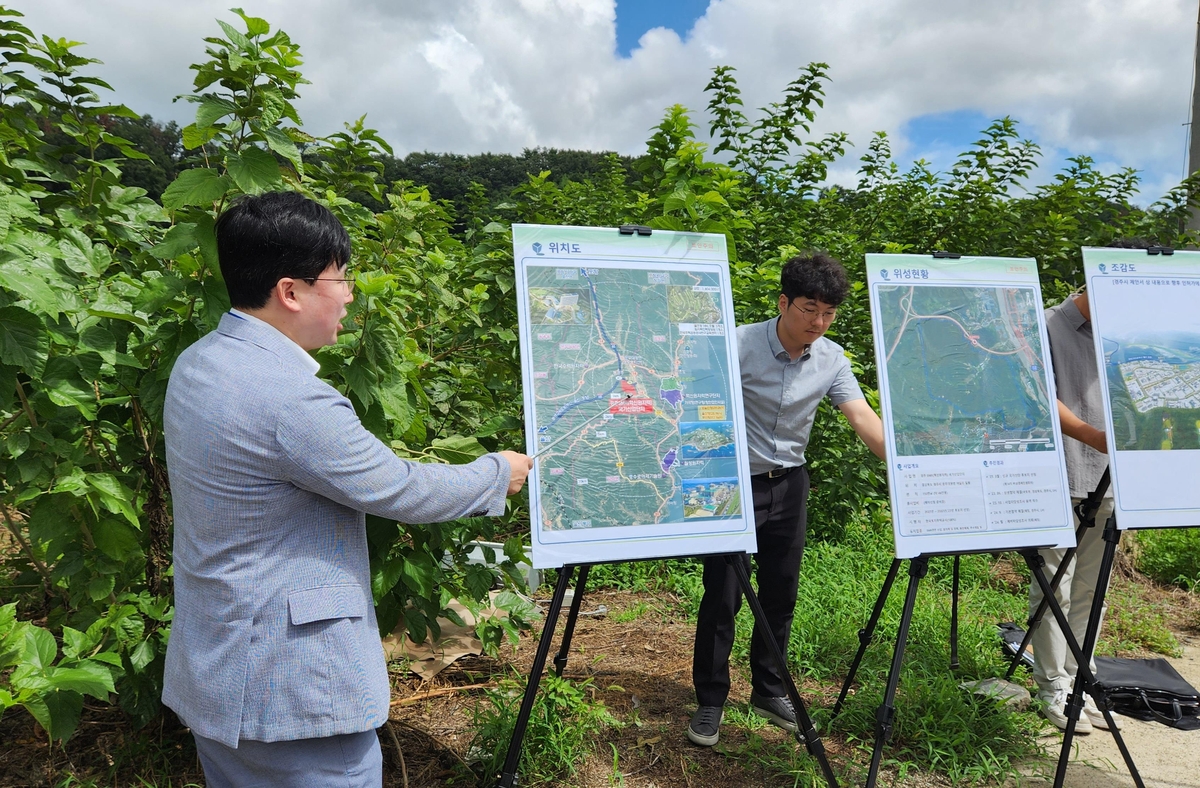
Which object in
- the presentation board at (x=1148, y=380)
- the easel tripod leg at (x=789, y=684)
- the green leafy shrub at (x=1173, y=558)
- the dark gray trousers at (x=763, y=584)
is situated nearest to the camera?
the easel tripod leg at (x=789, y=684)

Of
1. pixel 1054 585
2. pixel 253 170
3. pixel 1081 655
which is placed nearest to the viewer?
pixel 253 170

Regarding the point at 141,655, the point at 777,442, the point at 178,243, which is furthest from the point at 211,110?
the point at 777,442

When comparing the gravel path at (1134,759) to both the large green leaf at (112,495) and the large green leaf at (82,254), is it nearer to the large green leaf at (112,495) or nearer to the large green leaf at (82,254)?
the large green leaf at (112,495)

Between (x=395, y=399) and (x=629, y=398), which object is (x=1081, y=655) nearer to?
(x=629, y=398)

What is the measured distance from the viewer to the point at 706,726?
330 centimetres

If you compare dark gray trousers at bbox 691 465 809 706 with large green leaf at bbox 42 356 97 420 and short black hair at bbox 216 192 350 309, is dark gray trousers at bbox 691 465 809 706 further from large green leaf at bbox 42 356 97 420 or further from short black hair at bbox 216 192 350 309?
large green leaf at bbox 42 356 97 420

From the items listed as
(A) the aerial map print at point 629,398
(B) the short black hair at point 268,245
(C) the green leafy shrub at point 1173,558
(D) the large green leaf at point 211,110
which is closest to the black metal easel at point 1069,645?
(A) the aerial map print at point 629,398

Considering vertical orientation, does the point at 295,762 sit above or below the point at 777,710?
above

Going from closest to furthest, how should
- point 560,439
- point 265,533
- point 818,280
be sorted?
point 265,533, point 560,439, point 818,280

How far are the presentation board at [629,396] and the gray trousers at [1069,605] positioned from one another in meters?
1.75

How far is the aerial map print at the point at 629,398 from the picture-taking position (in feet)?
8.94

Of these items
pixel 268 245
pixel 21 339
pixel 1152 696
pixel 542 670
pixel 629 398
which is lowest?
pixel 1152 696

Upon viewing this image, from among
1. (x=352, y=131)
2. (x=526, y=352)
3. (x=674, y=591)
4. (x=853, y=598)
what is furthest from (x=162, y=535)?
(x=853, y=598)

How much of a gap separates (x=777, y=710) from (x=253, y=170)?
114 inches
